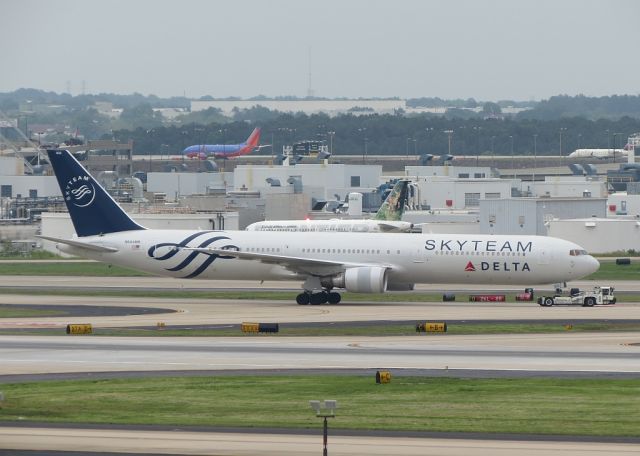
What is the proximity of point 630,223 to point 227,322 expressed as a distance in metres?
65.8

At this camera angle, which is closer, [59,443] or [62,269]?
[59,443]

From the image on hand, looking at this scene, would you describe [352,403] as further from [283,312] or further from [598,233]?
[598,233]

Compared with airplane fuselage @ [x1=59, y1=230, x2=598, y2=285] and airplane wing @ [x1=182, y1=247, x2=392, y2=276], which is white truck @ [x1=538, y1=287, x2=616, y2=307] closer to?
airplane fuselage @ [x1=59, y1=230, x2=598, y2=285]

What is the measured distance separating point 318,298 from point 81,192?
670 inches

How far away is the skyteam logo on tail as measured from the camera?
82562 mm

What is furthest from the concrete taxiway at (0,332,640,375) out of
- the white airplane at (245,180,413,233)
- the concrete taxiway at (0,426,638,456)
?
the white airplane at (245,180,413,233)

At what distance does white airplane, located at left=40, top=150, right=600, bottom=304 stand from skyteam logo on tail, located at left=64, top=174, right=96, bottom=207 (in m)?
0.06

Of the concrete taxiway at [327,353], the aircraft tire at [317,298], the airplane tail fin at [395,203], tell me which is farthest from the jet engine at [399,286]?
the airplane tail fin at [395,203]

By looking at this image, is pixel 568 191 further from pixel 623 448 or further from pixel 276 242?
pixel 623 448

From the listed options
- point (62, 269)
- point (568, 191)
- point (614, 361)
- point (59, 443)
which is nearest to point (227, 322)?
point (614, 361)

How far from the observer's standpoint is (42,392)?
43.6 meters

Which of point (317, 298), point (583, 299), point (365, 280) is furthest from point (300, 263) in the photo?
point (583, 299)

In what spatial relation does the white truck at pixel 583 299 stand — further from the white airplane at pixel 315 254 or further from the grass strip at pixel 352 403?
the grass strip at pixel 352 403

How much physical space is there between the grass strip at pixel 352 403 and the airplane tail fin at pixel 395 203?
7808 cm
